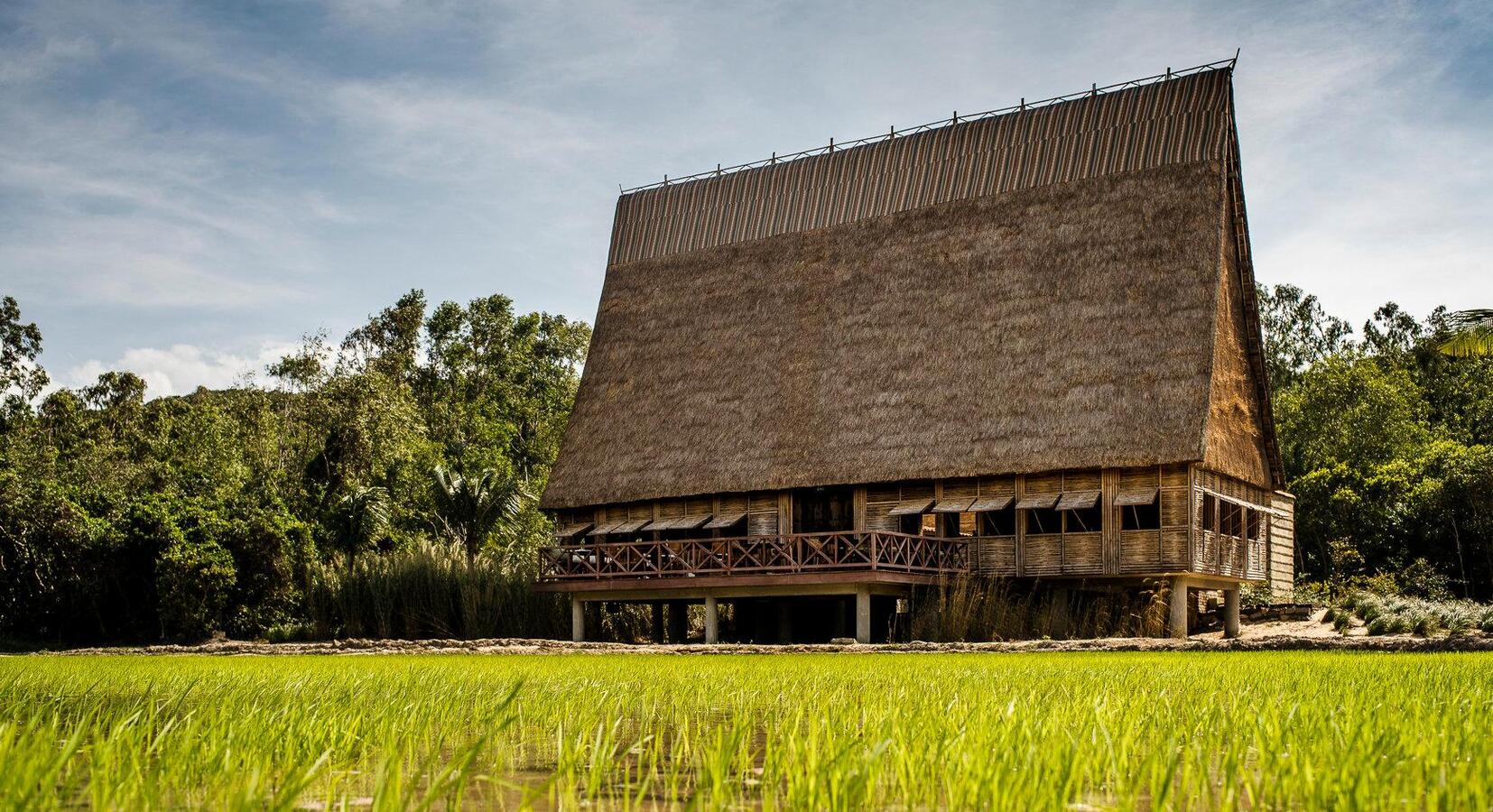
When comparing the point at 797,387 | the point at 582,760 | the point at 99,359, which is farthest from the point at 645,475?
the point at 99,359

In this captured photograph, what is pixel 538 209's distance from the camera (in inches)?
1353

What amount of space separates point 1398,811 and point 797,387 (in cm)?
2265

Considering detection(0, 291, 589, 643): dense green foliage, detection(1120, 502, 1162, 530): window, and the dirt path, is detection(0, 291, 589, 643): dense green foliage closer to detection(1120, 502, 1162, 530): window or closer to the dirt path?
the dirt path

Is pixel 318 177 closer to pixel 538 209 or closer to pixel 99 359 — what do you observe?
pixel 538 209

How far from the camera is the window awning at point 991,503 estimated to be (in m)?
21.8

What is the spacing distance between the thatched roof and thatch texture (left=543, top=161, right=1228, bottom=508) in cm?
4

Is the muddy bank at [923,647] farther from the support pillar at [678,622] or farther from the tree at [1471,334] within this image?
the tree at [1471,334]

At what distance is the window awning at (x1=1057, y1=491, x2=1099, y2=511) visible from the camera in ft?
69.1

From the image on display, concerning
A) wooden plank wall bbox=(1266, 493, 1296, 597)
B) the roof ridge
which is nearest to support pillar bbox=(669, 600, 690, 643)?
the roof ridge

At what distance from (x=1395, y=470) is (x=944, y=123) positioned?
1473 cm

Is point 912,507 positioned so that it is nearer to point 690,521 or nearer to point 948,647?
point 690,521

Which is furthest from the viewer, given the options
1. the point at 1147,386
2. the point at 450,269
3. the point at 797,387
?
the point at 450,269

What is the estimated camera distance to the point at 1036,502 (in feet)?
70.5

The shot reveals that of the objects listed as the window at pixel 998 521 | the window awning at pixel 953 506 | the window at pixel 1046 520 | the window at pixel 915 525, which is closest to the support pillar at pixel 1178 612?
the window at pixel 1046 520
